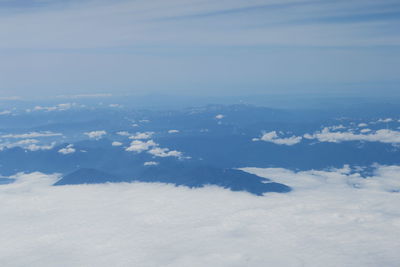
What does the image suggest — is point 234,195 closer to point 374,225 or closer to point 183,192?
point 183,192

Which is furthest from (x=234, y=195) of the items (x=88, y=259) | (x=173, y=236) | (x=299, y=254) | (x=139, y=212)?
(x=88, y=259)

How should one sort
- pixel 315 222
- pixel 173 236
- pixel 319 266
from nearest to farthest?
pixel 319 266 < pixel 173 236 < pixel 315 222

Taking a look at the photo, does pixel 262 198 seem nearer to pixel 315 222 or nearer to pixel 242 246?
pixel 315 222

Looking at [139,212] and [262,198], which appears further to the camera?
[262,198]

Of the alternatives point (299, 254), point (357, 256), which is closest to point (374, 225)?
point (357, 256)

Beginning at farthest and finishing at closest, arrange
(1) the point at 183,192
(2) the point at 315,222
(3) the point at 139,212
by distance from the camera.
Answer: (1) the point at 183,192 < (3) the point at 139,212 < (2) the point at 315,222

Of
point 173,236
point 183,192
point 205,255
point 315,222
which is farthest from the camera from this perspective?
point 183,192

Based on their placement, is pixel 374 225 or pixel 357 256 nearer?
pixel 357 256

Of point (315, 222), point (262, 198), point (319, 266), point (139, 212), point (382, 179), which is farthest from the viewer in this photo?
point (382, 179)

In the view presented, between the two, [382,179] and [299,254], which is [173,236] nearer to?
[299,254]
